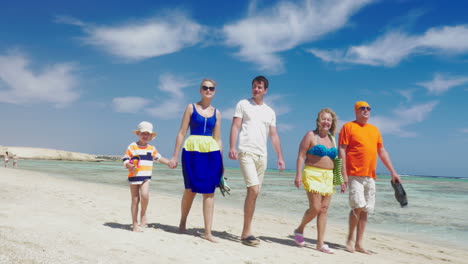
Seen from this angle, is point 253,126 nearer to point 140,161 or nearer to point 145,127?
point 145,127

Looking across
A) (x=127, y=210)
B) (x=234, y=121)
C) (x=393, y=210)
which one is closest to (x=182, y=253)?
(x=234, y=121)

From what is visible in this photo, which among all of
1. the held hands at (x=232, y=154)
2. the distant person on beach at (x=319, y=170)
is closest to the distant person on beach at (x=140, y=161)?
the held hands at (x=232, y=154)

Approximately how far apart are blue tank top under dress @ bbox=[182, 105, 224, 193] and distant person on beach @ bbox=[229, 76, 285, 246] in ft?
0.88

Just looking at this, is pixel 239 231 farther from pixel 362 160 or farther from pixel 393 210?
pixel 393 210

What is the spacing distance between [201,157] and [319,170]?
157 centimetres

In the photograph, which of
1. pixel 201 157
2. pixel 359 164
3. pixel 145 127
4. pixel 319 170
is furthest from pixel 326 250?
pixel 145 127

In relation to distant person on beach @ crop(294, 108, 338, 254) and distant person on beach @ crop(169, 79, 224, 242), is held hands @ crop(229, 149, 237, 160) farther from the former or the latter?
distant person on beach @ crop(294, 108, 338, 254)

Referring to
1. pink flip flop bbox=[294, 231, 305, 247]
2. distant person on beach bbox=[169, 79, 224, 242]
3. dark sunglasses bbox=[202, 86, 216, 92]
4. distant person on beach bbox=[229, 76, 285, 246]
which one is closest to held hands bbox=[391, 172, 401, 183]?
pink flip flop bbox=[294, 231, 305, 247]

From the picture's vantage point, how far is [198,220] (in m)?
6.65

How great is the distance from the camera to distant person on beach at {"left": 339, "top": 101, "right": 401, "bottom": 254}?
4.79 meters

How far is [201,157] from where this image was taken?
15.1 ft

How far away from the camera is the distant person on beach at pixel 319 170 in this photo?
466cm

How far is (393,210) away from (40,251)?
9891mm

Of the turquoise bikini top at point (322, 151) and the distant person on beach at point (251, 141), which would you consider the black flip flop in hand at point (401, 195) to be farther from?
the distant person on beach at point (251, 141)
